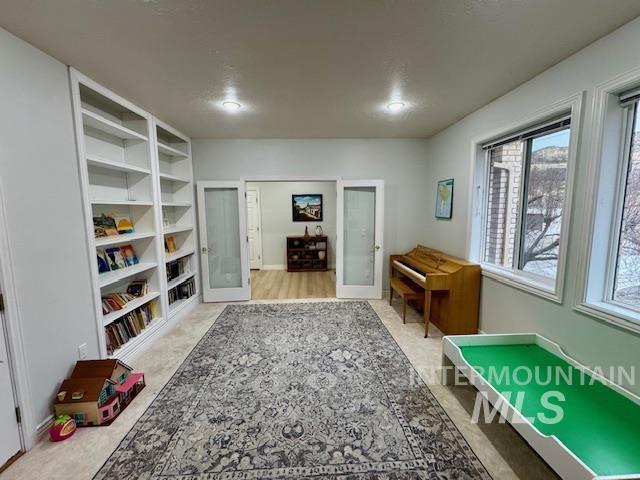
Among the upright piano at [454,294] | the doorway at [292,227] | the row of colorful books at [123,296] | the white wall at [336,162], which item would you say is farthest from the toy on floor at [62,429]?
the doorway at [292,227]

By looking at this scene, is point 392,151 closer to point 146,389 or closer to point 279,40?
point 279,40

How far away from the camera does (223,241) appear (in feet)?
13.5

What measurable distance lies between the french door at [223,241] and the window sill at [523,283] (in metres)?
3.19

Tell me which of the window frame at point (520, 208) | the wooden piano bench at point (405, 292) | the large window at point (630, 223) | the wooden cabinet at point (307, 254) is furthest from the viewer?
the wooden cabinet at point (307, 254)

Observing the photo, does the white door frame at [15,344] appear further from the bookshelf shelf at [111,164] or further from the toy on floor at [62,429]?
the bookshelf shelf at [111,164]

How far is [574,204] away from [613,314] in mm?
728

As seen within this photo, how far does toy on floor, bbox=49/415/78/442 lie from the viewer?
5.34 ft

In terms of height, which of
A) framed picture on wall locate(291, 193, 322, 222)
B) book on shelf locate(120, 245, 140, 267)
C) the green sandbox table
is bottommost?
the green sandbox table

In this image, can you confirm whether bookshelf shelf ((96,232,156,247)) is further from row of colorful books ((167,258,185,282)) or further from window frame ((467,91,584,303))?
window frame ((467,91,584,303))

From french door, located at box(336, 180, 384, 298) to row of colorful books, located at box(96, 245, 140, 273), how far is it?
2614 mm

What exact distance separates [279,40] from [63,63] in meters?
1.58

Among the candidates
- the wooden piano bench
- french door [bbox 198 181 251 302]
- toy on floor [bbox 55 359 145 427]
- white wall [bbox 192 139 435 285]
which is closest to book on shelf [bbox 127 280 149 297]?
toy on floor [bbox 55 359 145 427]

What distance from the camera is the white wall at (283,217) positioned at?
619 centimetres

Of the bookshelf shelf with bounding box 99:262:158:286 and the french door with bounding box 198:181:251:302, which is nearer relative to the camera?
the bookshelf shelf with bounding box 99:262:158:286
